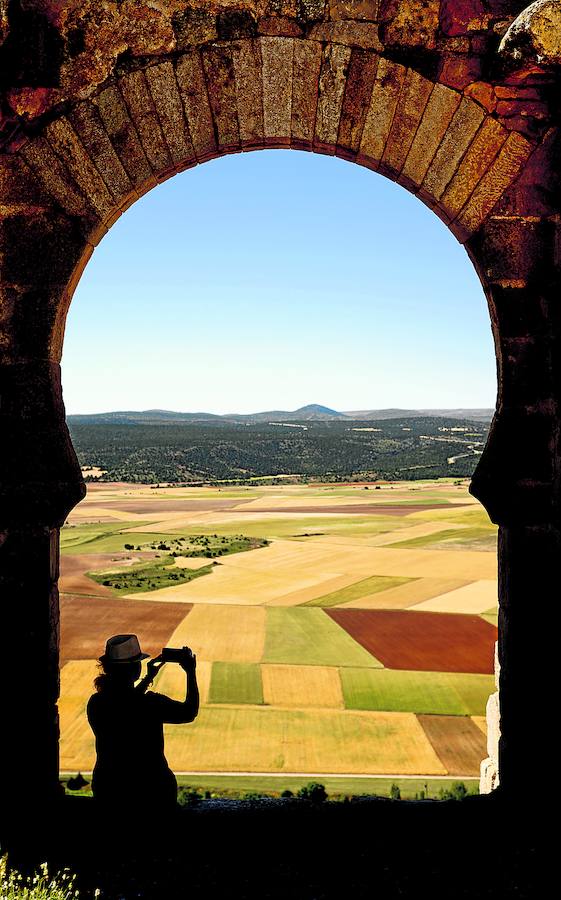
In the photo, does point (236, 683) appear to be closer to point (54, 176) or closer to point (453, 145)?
point (54, 176)

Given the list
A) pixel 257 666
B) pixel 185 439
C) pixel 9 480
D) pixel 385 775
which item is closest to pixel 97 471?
pixel 185 439

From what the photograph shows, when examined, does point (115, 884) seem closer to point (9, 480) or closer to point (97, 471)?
point (9, 480)

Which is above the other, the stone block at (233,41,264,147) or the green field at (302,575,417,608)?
the stone block at (233,41,264,147)

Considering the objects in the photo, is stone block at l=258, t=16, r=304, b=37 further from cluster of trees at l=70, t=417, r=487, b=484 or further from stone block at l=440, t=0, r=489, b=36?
cluster of trees at l=70, t=417, r=487, b=484

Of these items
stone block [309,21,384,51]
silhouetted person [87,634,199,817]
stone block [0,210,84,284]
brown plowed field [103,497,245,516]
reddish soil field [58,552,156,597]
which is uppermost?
stone block [309,21,384,51]

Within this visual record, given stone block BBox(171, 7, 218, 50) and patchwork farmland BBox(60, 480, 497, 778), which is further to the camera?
patchwork farmland BBox(60, 480, 497, 778)

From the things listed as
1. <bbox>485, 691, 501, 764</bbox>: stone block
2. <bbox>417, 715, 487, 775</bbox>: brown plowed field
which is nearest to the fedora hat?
<bbox>485, 691, 501, 764</bbox>: stone block

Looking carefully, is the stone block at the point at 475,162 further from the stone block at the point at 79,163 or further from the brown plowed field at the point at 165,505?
the brown plowed field at the point at 165,505
